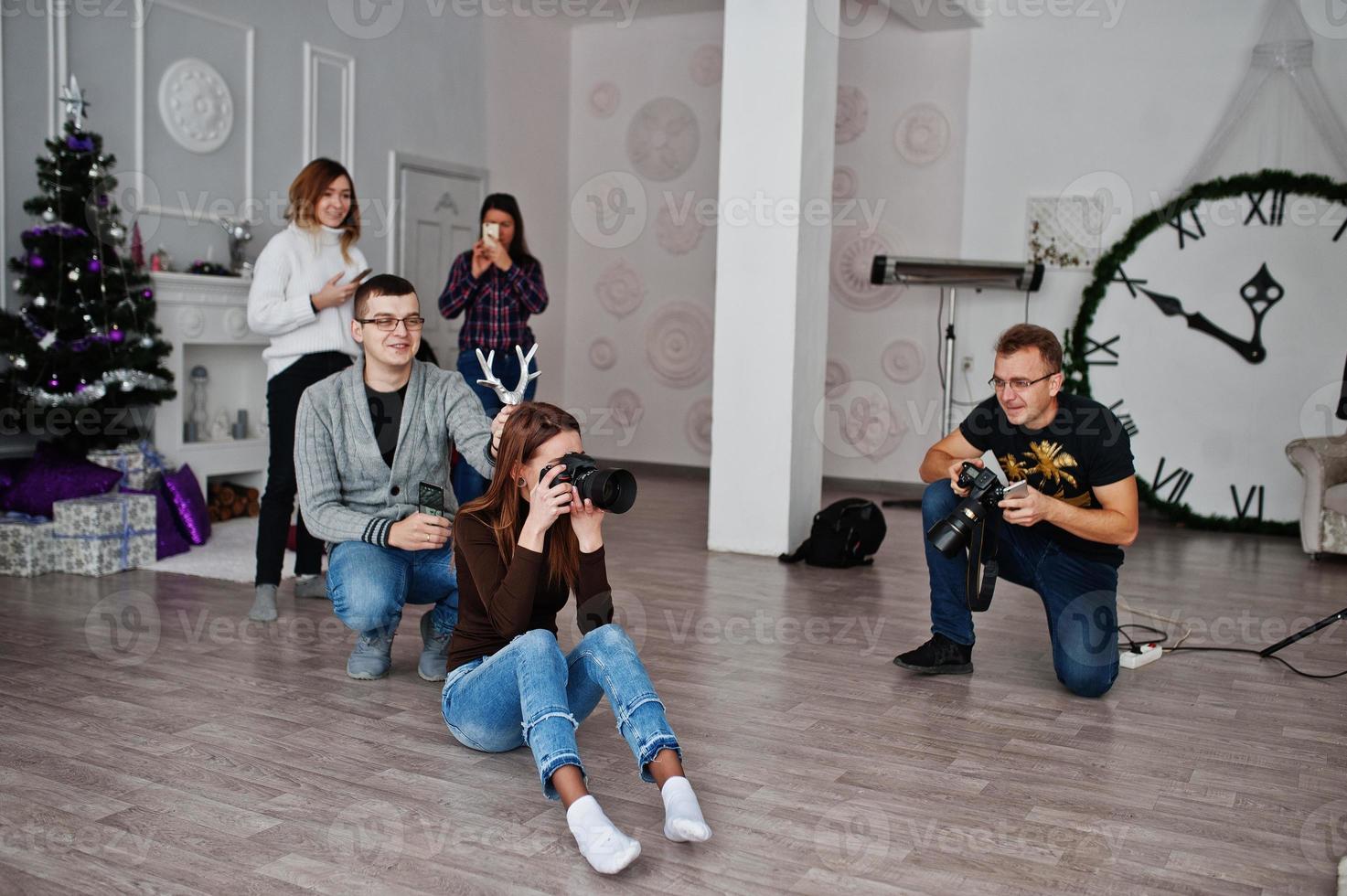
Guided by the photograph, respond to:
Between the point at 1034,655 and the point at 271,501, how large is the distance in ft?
7.12

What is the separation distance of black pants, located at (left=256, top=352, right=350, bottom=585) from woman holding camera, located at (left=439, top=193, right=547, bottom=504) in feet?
2.48

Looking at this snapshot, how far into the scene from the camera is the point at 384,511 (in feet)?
9.49

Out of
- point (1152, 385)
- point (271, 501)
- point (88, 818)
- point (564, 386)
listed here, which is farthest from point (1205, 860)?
point (564, 386)

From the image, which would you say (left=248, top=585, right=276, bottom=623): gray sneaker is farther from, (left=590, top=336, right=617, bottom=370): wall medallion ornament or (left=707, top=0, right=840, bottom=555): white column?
(left=590, top=336, right=617, bottom=370): wall medallion ornament

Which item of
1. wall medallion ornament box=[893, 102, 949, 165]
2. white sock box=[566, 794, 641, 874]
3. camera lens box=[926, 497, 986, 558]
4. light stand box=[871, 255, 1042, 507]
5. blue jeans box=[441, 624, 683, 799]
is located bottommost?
white sock box=[566, 794, 641, 874]

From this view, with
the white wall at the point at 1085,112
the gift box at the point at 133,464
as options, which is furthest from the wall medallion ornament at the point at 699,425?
the gift box at the point at 133,464

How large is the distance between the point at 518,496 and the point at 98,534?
8.08 feet

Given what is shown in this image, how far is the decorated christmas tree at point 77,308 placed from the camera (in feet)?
13.6

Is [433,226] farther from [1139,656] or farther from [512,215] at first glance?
[1139,656]

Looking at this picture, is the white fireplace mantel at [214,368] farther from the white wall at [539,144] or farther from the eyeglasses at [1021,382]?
the eyeglasses at [1021,382]

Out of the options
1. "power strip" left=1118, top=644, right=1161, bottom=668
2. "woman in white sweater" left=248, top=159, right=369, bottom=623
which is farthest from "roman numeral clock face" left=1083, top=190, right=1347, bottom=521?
"woman in white sweater" left=248, top=159, right=369, bottom=623

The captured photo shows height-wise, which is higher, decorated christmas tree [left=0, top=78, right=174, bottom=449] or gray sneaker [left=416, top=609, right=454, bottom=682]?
decorated christmas tree [left=0, top=78, right=174, bottom=449]

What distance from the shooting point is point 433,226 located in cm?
659

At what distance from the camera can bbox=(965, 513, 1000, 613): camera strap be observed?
2709mm
